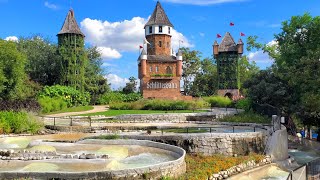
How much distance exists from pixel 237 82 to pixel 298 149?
117 ft

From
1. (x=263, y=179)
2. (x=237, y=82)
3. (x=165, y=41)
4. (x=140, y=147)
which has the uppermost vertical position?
(x=165, y=41)

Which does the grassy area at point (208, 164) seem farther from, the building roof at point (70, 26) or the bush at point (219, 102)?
the building roof at point (70, 26)

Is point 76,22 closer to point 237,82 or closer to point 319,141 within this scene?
point 237,82

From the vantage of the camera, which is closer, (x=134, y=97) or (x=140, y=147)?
(x=140, y=147)

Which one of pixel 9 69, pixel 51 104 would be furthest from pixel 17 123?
pixel 51 104

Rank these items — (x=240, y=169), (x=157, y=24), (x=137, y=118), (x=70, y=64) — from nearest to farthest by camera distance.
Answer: (x=240, y=169) < (x=137, y=118) < (x=70, y=64) < (x=157, y=24)

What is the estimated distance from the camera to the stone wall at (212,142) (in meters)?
18.1

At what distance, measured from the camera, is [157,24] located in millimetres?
58344

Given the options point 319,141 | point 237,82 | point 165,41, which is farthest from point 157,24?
point 319,141

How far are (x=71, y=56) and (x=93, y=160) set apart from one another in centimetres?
4023

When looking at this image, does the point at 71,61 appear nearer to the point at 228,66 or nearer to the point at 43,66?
the point at 43,66

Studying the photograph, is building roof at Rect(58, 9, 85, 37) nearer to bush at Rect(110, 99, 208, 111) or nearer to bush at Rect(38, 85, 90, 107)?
bush at Rect(38, 85, 90, 107)

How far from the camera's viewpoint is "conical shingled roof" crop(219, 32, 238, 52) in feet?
195

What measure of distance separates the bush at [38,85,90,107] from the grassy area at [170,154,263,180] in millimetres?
29446
